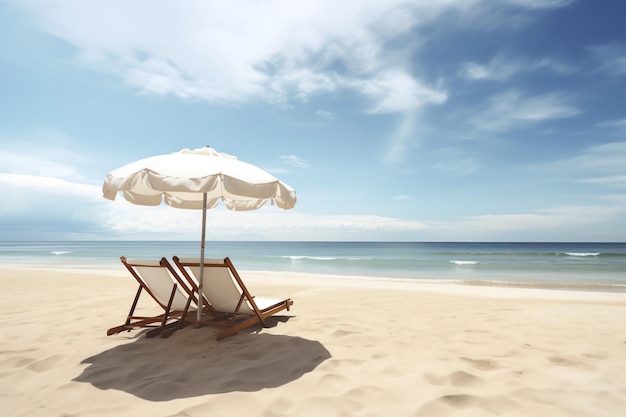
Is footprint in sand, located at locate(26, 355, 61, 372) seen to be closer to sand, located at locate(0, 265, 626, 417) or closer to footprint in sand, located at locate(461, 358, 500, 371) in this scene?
sand, located at locate(0, 265, 626, 417)

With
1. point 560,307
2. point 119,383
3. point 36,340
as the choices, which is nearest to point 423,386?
point 119,383

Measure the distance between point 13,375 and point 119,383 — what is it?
3.46 feet

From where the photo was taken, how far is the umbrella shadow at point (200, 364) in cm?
285

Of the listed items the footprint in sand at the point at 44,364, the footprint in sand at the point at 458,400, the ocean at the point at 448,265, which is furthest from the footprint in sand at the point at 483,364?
the ocean at the point at 448,265

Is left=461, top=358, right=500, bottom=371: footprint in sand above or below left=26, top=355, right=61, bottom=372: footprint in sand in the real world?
above

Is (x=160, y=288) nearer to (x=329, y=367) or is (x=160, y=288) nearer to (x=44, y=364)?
(x=44, y=364)

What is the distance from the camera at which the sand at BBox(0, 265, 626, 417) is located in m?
2.52

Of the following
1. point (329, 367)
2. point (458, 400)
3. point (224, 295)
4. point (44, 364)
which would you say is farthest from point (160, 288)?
point (458, 400)

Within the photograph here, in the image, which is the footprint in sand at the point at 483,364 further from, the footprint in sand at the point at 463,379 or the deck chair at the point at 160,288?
the deck chair at the point at 160,288

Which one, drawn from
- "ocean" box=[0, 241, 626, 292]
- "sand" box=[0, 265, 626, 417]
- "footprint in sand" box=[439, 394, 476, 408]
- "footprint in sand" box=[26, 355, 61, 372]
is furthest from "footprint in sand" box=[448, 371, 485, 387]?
"ocean" box=[0, 241, 626, 292]

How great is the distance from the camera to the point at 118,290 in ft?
27.7

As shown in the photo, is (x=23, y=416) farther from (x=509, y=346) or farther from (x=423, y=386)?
(x=509, y=346)

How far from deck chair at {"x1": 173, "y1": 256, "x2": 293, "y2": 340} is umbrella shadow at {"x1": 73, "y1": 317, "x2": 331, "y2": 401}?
177 millimetres

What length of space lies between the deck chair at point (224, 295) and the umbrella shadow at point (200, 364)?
0.18 m
